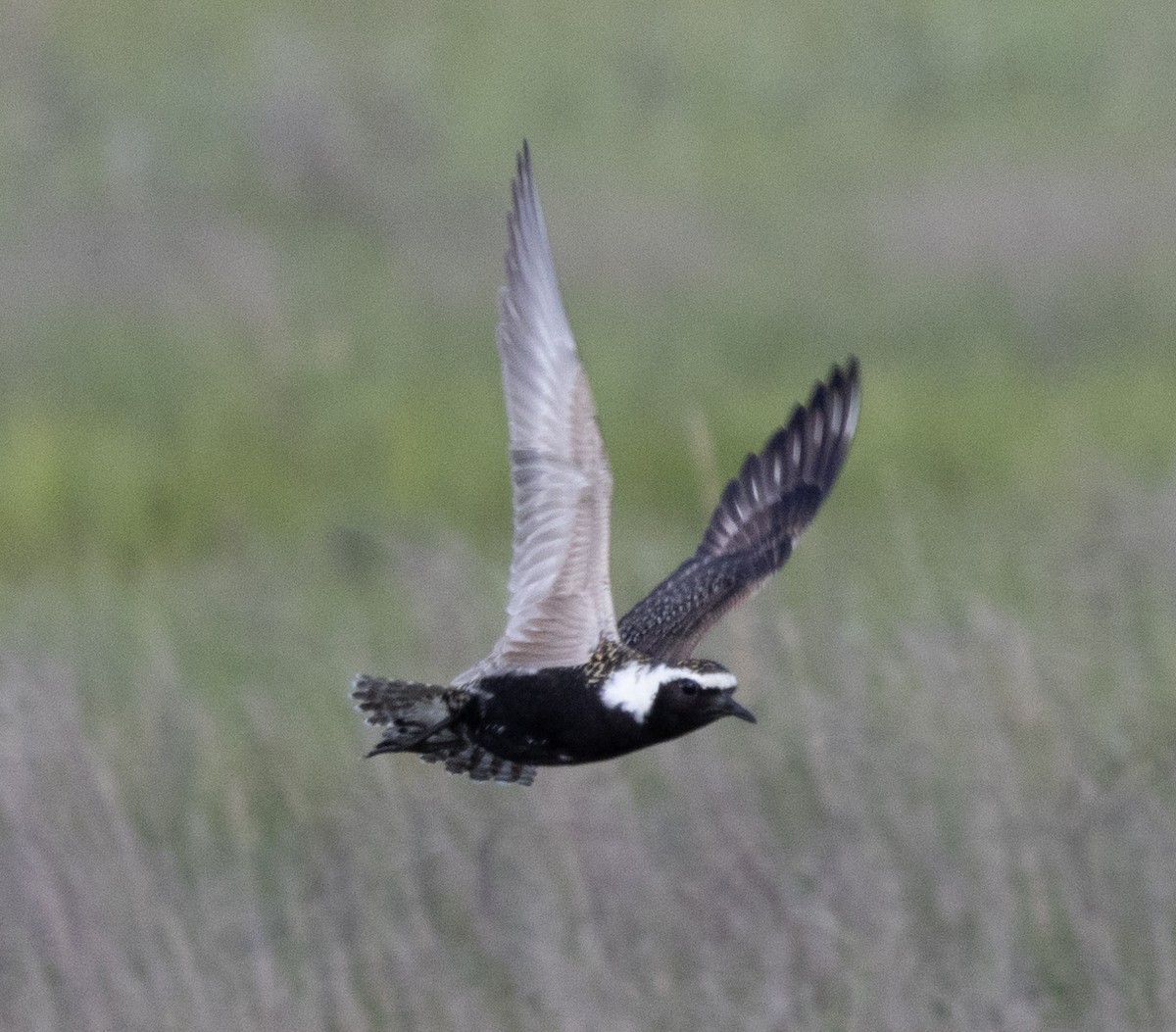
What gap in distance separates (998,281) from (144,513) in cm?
567

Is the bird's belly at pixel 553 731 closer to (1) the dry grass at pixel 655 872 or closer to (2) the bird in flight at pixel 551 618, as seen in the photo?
(2) the bird in flight at pixel 551 618

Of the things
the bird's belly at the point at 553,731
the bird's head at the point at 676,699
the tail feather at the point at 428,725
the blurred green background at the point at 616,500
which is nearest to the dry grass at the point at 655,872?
the blurred green background at the point at 616,500

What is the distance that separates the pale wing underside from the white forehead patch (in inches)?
4.0

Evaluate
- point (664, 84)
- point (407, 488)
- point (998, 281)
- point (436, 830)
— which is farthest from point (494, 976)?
point (664, 84)

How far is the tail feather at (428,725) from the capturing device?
17.0 ft

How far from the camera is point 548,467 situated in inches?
189

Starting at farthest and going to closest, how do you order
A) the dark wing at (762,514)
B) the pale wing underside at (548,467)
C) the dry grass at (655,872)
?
the dark wing at (762,514) < the dry grass at (655,872) < the pale wing underside at (548,467)

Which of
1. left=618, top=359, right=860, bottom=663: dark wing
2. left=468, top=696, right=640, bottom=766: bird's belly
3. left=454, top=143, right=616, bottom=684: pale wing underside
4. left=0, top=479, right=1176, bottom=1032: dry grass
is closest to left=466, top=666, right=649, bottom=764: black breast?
left=468, top=696, right=640, bottom=766: bird's belly

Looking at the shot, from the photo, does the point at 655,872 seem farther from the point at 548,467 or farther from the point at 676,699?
the point at 548,467

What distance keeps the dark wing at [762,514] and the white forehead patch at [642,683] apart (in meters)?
0.74

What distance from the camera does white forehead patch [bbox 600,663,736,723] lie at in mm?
4820

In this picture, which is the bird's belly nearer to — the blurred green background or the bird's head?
the bird's head

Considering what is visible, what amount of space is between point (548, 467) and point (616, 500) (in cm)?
565

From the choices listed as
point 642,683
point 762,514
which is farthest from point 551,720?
point 762,514
